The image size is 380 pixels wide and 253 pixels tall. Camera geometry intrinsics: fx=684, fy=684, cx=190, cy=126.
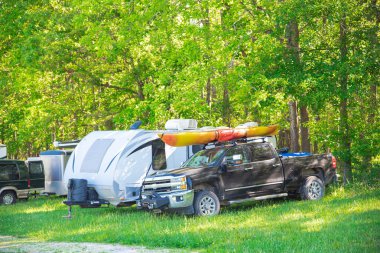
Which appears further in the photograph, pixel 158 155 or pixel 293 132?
pixel 293 132

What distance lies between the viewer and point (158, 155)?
20422mm

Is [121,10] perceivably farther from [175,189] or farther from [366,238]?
[366,238]

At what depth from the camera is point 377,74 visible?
2255 centimetres

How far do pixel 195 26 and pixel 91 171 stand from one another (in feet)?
27.4

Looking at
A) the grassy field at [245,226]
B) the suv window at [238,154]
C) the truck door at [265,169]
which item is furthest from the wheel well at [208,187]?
the truck door at [265,169]

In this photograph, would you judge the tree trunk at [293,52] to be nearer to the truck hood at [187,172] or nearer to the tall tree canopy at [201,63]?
the tall tree canopy at [201,63]

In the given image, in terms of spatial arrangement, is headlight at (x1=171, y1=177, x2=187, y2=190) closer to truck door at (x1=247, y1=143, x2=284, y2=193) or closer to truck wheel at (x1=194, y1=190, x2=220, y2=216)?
truck wheel at (x1=194, y1=190, x2=220, y2=216)

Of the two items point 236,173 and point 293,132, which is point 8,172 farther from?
point 236,173

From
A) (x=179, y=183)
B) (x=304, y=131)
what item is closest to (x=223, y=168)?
(x=179, y=183)

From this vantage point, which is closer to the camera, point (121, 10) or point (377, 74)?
point (377, 74)

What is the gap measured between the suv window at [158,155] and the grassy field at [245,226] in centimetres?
152

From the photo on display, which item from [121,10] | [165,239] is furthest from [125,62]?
[165,239]

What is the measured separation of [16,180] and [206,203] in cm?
1396

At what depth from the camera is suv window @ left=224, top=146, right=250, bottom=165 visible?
60.6 ft
